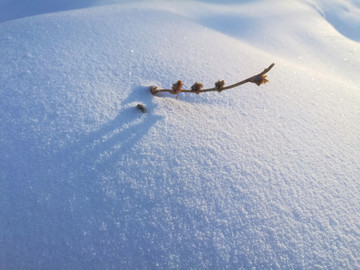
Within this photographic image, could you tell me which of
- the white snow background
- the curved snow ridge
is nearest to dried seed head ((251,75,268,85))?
the white snow background

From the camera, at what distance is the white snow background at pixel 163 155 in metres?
0.64

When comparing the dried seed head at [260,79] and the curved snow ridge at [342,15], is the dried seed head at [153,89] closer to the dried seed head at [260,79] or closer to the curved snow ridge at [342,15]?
the dried seed head at [260,79]

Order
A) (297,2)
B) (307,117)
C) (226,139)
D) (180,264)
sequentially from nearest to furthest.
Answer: (180,264) < (226,139) < (307,117) < (297,2)

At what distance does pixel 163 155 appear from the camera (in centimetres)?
77

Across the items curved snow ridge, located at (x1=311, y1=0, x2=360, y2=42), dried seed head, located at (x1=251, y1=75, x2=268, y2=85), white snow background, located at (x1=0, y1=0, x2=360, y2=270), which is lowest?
white snow background, located at (x1=0, y1=0, x2=360, y2=270)

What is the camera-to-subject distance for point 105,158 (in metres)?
0.73

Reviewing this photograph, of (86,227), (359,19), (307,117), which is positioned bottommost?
(86,227)

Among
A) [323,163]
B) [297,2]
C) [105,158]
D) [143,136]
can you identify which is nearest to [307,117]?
[323,163]

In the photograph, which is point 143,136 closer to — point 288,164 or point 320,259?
point 288,164

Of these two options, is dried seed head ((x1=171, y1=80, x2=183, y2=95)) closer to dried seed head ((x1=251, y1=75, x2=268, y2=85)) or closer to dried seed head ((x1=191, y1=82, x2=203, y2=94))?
dried seed head ((x1=191, y1=82, x2=203, y2=94))

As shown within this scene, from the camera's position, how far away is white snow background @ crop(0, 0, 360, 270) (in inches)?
25.1

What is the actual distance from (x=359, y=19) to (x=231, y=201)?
199 centimetres

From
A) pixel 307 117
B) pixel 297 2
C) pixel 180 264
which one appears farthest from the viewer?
pixel 297 2

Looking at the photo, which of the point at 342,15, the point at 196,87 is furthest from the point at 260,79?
the point at 342,15
